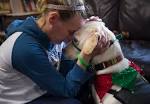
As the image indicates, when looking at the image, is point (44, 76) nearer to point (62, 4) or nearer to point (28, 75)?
point (28, 75)

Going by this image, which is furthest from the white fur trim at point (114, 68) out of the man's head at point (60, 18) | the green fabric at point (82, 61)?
the man's head at point (60, 18)

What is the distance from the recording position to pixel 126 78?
4.56 feet

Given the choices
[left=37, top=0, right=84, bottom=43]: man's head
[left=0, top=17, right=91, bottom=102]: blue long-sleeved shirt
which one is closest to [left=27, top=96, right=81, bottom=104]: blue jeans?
[left=0, top=17, right=91, bottom=102]: blue long-sleeved shirt

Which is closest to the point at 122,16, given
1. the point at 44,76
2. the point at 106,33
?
the point at 106,33

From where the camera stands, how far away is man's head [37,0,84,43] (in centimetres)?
129

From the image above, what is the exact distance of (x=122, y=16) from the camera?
2.59m

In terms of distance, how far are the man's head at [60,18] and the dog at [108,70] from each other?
2.5 inches

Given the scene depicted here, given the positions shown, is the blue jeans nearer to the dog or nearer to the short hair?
the dog

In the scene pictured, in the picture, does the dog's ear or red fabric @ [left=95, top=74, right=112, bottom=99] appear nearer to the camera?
the dog's ear

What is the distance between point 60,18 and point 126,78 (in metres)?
0.42

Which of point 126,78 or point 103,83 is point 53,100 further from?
point 126,78

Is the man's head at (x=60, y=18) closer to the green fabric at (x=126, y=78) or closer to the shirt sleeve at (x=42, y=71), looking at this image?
the shirt sleeve at (x=42, y=71)

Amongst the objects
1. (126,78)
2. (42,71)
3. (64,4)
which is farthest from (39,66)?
(126,78)

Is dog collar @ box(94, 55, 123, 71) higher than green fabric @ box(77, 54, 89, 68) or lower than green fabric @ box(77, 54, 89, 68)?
lower
